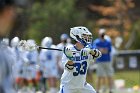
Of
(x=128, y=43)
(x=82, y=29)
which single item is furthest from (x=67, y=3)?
(x=82, y=29)

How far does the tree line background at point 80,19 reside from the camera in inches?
1414

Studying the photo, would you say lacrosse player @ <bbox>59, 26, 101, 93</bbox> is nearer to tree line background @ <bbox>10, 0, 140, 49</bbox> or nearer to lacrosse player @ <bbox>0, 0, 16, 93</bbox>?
lacrosse player @ <bbox>0, 0, 16, 93</bbox>

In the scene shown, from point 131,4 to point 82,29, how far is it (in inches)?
1126

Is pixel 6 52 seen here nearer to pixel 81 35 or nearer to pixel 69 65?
pixel 69 65

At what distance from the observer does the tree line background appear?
35.9 metres

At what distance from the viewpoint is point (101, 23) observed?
126 feet

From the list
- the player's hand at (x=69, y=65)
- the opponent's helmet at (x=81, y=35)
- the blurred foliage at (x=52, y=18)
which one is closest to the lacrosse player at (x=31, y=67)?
the opponent's helmet at (x=81, y=35)

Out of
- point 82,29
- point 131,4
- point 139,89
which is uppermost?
point 131,4

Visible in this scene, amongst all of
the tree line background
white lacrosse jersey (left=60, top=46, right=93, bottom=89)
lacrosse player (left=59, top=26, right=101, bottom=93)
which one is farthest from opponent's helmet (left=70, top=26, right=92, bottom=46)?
the tree line background

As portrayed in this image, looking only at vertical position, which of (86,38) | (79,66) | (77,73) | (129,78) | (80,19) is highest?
(80,19)

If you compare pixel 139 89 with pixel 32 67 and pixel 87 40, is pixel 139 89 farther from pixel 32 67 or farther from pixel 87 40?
pixel 87 40

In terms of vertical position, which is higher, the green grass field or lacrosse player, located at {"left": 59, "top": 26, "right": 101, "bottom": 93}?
lacrosse player, located at {"left": 59, "top": 26, "right": 101, "bottom": 93}

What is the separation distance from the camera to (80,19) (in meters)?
37.2

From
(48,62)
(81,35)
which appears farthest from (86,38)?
(48,62)
